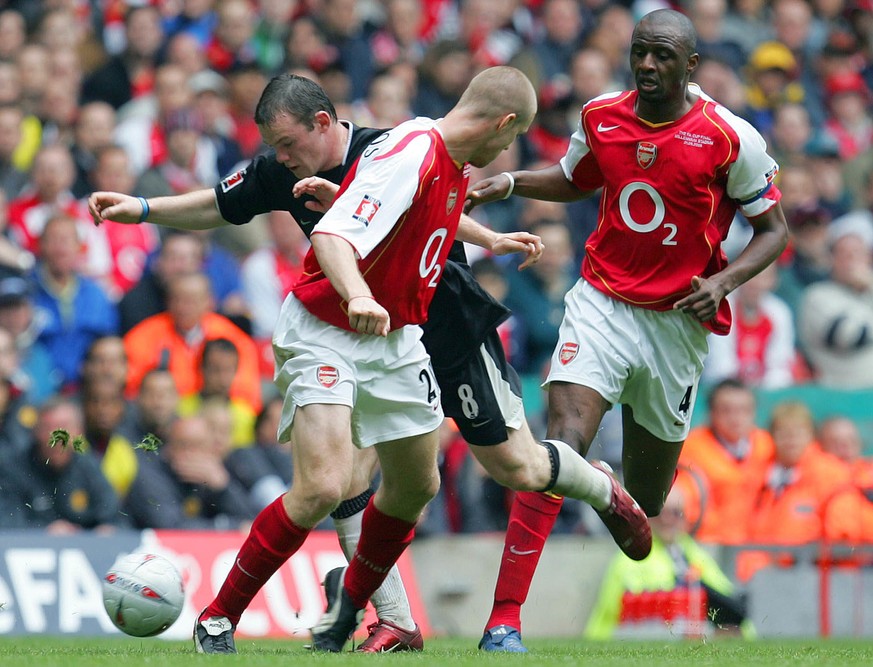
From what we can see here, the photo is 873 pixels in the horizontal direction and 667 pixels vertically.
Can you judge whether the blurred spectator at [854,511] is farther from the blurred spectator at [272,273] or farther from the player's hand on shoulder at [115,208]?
the player's hand on shoulder at [115,208]

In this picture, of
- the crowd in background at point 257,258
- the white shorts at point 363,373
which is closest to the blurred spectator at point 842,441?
the crowd in background at point 257,258

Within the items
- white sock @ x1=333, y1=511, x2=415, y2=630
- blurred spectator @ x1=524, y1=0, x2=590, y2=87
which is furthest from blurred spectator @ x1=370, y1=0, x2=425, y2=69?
white sock @ x1=333, y1=511, x2=415, y2=630

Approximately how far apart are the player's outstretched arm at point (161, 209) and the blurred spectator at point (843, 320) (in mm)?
7447

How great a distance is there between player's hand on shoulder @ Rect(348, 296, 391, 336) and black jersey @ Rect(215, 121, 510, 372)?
47.4 inches

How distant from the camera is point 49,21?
42.7 ft

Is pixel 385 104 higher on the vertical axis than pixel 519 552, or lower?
lower

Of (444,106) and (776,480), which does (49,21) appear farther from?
(776,480)

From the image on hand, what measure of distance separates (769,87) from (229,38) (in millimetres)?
5471

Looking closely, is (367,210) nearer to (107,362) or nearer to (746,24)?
(107,362)

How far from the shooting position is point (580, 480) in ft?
21.9

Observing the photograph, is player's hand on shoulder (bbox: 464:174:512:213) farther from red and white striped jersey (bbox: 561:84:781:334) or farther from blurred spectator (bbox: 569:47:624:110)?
blurred spectator (bbox: 569:47:624:110)

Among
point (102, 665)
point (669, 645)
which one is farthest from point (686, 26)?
point (102, 665)

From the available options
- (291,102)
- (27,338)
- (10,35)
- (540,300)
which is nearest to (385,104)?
(540,300)

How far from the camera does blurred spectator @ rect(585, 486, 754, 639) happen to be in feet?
32.3
